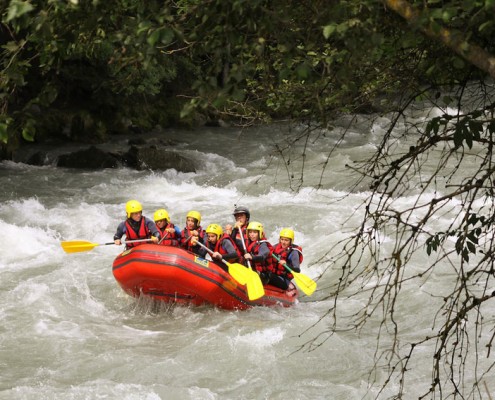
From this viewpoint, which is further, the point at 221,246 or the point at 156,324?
the point at 221,246

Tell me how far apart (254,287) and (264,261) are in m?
0.67

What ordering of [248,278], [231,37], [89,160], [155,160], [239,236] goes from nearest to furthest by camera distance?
[231,37] < [248,278] < [239,236] < [155,160] < [89,160]

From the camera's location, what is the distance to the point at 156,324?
7.29m

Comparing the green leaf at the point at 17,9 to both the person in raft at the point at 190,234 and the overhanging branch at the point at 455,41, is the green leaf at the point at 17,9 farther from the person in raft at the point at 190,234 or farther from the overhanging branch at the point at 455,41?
the person in raft at the point at 190,234

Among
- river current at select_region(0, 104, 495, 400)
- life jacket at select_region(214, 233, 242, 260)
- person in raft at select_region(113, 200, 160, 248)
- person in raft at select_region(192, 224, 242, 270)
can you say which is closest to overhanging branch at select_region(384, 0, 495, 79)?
river current at select_region(0, 104, 495, 400)

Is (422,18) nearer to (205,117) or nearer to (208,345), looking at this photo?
(208,345)

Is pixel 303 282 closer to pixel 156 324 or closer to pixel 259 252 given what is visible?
pixel 259 252

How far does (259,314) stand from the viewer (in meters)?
7.55

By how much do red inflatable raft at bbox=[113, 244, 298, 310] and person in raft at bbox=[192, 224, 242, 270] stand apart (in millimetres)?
194

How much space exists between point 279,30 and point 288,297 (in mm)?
5476

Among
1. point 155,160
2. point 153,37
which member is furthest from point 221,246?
point 155,160

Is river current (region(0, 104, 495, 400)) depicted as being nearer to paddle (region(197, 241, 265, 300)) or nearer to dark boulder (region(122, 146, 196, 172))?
paddle (region(197, 241, 265, 300))

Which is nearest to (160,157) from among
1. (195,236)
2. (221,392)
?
(195,236)

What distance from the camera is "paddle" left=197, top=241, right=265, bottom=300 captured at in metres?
7.09
